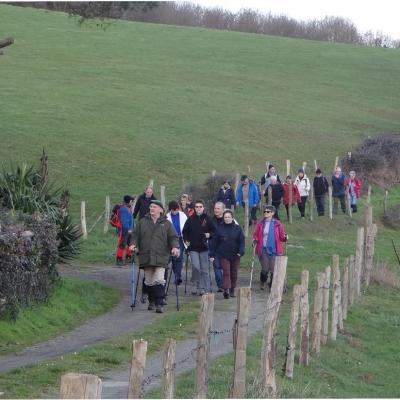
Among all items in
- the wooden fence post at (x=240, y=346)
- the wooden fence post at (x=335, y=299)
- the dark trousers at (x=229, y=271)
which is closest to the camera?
the wooden fence post at (x=240, y=346)

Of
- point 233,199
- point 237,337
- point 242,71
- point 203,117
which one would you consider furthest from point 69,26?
point 237,337

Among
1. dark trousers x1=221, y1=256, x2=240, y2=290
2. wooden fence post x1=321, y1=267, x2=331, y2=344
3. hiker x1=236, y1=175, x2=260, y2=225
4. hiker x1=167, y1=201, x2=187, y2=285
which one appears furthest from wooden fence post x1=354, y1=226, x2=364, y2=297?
hiker x1=236, y1=175, x2=260, y2=225

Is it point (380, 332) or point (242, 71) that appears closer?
point (380, 332)

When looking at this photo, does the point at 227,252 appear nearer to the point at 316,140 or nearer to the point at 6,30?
the point at 316,140

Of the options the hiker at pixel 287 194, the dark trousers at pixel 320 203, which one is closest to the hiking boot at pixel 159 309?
the hiker at pixel 287 194

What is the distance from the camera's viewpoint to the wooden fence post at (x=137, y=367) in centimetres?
797

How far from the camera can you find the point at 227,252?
19.5 m

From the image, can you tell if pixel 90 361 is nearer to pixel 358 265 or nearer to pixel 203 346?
pixel 203 346

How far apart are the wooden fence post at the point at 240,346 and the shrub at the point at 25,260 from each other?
5309 mm

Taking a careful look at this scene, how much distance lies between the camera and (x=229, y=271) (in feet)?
63.6

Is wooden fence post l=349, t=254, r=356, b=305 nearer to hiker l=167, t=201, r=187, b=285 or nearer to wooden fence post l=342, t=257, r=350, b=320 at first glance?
wooden fence post l=342, t=257, r=350, b=320

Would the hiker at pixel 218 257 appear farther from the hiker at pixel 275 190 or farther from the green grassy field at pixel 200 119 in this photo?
the hiker at pixel 275 190

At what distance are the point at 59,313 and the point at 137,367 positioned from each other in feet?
30.8

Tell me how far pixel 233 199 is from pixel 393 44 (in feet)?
260
